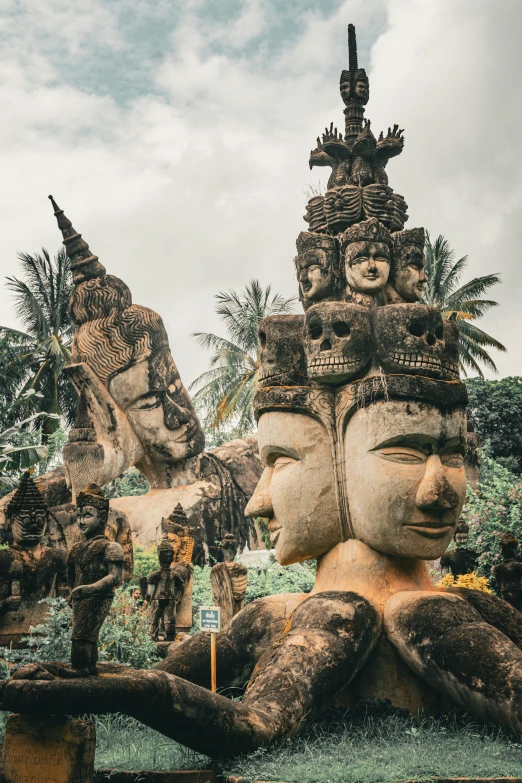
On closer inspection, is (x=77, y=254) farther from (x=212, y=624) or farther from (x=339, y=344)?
(x=212, y=624)

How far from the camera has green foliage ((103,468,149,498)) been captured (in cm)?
2528

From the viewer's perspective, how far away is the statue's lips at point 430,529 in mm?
6590

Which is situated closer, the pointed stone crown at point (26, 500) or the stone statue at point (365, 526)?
the stone statue at point (365, 526)

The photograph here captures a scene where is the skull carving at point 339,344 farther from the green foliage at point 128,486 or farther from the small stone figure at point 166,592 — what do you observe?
the green foliage at point 128,486

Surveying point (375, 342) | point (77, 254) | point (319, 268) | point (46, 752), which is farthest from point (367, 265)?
point (77, 254)

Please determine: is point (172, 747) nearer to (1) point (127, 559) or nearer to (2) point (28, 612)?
(2) point (28, 612)

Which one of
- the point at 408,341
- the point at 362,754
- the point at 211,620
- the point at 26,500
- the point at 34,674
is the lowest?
the point at 362,754

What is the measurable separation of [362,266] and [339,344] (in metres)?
0.96

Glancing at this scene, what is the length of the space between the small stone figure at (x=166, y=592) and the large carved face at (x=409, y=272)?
231 inches

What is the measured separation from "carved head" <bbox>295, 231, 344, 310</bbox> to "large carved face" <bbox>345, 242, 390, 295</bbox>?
18 cm

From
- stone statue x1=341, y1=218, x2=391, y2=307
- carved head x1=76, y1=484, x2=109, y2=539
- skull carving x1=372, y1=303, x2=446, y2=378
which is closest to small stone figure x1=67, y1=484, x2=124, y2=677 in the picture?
carved head x1=76, y1=484, x2=109, y2=539

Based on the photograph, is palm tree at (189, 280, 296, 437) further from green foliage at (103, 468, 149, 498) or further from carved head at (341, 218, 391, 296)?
carved head at (341, 218, 391, 296)

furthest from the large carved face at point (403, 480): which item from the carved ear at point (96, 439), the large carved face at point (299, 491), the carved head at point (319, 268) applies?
the carved ear at point (96, 439)

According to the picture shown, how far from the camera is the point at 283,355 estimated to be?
24.0 ft
